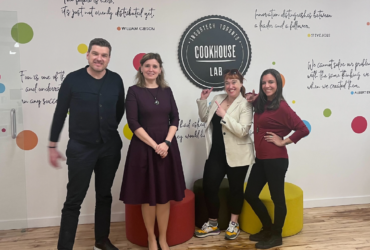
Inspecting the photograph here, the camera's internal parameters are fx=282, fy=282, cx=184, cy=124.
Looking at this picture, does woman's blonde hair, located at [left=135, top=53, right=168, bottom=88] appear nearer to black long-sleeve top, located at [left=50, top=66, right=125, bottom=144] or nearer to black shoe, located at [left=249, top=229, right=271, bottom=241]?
black long-sleeve top, located at [left=50, top=66, right=125, bottom=144]

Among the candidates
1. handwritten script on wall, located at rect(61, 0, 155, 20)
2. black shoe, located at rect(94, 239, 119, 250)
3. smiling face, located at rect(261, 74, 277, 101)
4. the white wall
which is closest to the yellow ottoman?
the white wall

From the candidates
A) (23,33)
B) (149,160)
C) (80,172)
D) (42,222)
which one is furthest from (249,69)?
(42,222)

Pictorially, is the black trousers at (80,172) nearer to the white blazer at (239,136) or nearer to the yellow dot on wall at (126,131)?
the yellow dot on wall at (126,131)

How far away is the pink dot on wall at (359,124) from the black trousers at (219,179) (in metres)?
1.53

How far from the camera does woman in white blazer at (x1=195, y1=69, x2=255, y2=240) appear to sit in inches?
87.7

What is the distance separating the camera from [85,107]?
6.16ft

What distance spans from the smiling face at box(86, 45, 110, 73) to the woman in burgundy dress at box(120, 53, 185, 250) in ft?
0.81

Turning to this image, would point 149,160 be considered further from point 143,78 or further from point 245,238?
point 245,238

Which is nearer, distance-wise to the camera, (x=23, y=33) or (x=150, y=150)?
(x=150, y=150)

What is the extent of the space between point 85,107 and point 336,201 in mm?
2737

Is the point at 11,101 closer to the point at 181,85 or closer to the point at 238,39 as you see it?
the point at 181,85

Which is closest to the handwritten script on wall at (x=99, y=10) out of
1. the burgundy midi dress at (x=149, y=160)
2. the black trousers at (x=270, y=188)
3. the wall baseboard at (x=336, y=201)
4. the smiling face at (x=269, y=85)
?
the burgundy midi dress at (x=149, y=160)

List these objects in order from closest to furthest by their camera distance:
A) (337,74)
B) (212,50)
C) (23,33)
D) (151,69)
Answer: (151,69), (23,33), (212,50), (337,74)

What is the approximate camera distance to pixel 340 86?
296 cm
